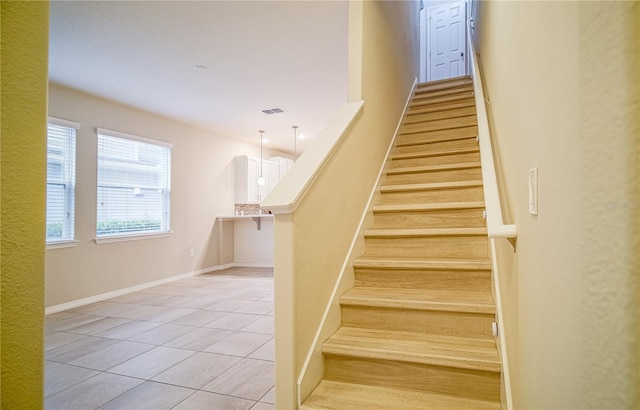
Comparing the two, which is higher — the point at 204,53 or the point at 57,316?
the point at 204,53

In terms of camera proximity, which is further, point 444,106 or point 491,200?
point 444,106

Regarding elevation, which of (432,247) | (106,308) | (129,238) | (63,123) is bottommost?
(106,308)

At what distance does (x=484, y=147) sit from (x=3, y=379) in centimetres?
182

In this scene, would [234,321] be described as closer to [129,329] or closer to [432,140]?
[129,329]

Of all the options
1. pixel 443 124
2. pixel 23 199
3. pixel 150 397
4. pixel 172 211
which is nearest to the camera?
pixel 23 199

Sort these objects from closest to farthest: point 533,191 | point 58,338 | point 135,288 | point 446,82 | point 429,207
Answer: point 533,191 → point 429,207 → point 58,338 → point 446,82 → point 135,288

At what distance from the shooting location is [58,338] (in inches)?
120

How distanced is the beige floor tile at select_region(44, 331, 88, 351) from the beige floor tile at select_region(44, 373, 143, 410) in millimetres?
924

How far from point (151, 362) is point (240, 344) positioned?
0.65 metres

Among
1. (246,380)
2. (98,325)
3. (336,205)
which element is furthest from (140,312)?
(336,205)

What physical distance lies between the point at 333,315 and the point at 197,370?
1.16 metres

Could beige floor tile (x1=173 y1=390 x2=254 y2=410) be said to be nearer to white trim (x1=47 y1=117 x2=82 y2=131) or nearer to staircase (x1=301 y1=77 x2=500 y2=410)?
staircase (x1=301 y1=77 x2=500 y2=410)

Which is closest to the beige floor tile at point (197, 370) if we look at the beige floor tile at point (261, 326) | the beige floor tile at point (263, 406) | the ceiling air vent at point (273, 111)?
the beige floor tile at point (263, 406)

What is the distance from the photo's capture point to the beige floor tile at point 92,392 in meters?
1.97
